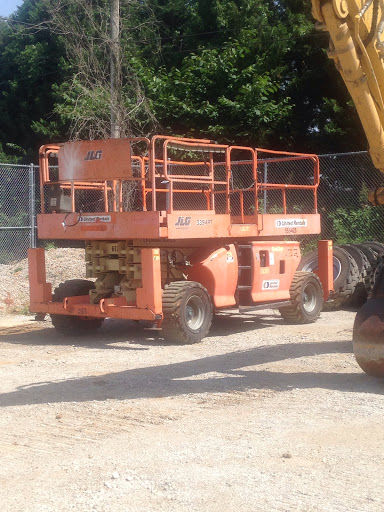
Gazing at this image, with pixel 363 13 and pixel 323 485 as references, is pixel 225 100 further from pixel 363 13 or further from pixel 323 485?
pixel 323 485

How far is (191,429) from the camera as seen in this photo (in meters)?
6.32

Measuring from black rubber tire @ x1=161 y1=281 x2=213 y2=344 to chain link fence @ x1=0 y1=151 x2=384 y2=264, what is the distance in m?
5.21

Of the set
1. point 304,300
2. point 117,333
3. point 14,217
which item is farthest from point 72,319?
point 14,217

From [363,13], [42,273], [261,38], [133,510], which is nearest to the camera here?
[133,510]

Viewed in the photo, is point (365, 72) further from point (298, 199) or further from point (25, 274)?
point (298, 199)

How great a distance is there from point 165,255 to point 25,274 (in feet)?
20.3

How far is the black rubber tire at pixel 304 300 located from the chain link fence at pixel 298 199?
11.6ft

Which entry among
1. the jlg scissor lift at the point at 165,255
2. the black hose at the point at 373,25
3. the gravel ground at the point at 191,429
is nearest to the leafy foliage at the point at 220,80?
the jlg scissor lift at the point at 165,255

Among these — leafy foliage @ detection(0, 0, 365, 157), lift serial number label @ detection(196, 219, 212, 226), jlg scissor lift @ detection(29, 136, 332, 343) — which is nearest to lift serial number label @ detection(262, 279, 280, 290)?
jlg scissor lift @ detection(29, 136, 332, 343)

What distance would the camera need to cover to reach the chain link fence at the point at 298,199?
681 inches

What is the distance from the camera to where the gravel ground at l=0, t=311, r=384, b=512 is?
4840 millimetres

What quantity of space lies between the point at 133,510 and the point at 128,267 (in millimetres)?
6651

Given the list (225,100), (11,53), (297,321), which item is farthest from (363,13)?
(11,53)

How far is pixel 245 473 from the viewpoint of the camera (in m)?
→ 5.19
